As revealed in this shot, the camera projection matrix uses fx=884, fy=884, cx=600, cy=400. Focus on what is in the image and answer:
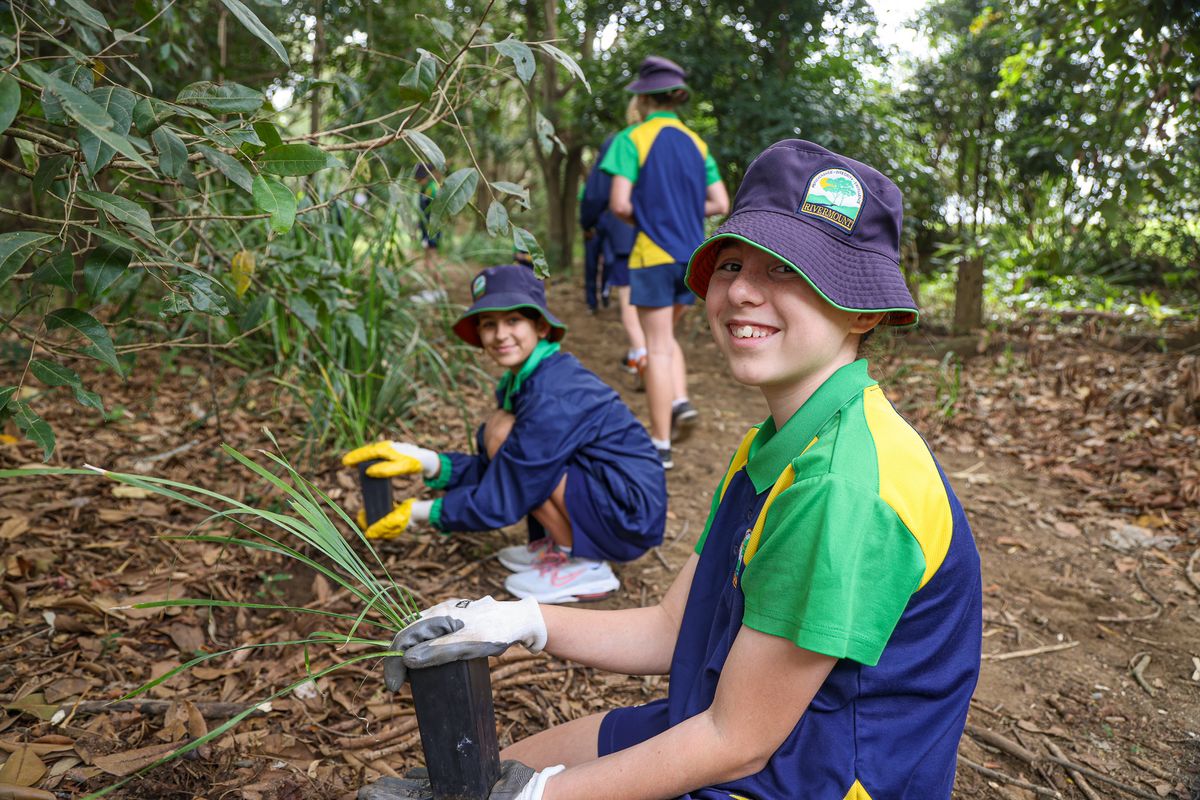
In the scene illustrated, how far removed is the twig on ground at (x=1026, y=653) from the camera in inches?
98.5

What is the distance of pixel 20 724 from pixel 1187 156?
5532mm

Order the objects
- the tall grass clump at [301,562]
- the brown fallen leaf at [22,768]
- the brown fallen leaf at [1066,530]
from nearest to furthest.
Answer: the tall grass clump at [301,562] → the brown fallen leaf at [22,768] → the brown fallen leaf at [1066,530]

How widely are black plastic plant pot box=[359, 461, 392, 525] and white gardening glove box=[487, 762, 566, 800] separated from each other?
Answer: 137 cm

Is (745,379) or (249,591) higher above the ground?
(745,379)

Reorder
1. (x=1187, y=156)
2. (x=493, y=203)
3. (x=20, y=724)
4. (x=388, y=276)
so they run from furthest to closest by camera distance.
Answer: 1. (x=1187, y=156)
2. (x=388, y=276)
3. (x=20, y=724)
4. (x=493, y=203)

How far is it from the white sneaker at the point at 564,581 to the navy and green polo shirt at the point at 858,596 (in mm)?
1371

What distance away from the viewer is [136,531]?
2756 millimetres

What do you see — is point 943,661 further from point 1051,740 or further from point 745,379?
point 1051,740

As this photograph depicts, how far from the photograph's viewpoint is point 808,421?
1216mm

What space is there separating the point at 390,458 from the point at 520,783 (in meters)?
1.45

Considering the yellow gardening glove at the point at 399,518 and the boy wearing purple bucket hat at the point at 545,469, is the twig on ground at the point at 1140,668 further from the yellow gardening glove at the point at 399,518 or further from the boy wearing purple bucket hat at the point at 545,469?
the yellow gardening glove at the point at 399,518

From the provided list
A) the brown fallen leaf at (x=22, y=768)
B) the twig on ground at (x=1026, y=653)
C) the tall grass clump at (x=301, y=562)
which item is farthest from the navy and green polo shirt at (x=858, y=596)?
the twig on ground at (x=1026, y=653)

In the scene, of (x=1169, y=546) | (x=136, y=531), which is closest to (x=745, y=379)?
(x=136, y=531)

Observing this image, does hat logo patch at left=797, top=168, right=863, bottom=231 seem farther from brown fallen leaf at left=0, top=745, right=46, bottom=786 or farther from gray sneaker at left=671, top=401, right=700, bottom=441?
gray sneaker at left=671, top=401, right=700, bottom=441
